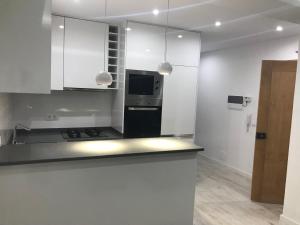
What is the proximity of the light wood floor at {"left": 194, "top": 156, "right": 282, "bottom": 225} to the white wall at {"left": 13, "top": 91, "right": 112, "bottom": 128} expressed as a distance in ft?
6.47

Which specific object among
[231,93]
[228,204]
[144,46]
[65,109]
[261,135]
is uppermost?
[144,46]

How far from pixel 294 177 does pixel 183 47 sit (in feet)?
7.56

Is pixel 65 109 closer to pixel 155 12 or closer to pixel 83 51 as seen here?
pixel 83 51

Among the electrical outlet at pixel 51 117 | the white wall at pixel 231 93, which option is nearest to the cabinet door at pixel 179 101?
the white wall at pixel 231 93

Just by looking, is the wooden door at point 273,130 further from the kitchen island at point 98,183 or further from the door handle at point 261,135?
the kitchen island at point 98,183

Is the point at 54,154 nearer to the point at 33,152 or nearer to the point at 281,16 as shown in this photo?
the point at 33,152

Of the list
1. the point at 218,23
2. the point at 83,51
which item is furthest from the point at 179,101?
the point at 83,51

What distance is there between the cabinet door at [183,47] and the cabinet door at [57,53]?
1.51 m

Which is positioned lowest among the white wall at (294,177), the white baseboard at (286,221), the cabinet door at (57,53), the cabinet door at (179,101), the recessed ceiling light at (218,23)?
the white baseboard at (286,221)

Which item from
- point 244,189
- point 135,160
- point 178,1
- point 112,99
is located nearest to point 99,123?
point 112,99

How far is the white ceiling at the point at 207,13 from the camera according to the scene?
8.56ft

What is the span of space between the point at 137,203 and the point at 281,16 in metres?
2.49

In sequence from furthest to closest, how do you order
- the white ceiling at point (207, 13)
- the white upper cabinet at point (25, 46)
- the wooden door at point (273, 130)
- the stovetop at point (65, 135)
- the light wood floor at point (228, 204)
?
the wooden door at point (273, 130) → the stovetop at point (65, 135) → the light wood floor at point (228, 204) → the white ceiling at point (207, 13) → the white upper cabinet at point (25, 46)

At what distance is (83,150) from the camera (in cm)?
226
